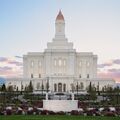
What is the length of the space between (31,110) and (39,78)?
78.1 meters

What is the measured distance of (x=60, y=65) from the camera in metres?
103

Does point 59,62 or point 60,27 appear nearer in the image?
point 59,62

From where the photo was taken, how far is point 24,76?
105000 mm

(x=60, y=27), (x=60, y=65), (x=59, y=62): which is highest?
(x=60, y=27)

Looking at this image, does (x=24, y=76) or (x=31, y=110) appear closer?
(x=31, y=110)

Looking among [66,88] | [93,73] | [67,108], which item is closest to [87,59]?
[93,73]

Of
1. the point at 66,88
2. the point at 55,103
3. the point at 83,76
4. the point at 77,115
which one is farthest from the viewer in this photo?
the point at 83,76

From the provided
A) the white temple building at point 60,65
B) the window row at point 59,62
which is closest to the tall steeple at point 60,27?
the white temple building at point 60,65

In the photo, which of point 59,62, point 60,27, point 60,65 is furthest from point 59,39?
point 60,65

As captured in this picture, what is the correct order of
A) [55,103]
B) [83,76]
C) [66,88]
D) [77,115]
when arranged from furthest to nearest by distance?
[83,76] < [66,88] < [55,103] < [77,115]

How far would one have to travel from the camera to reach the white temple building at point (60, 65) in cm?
9869

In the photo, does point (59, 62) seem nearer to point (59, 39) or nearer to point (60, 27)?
point (59, 39)

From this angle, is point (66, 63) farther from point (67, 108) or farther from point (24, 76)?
point (67, 108)

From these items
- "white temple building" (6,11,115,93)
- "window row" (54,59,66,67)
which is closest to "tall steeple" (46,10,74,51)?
"white temple building" (6,11,115,93)
